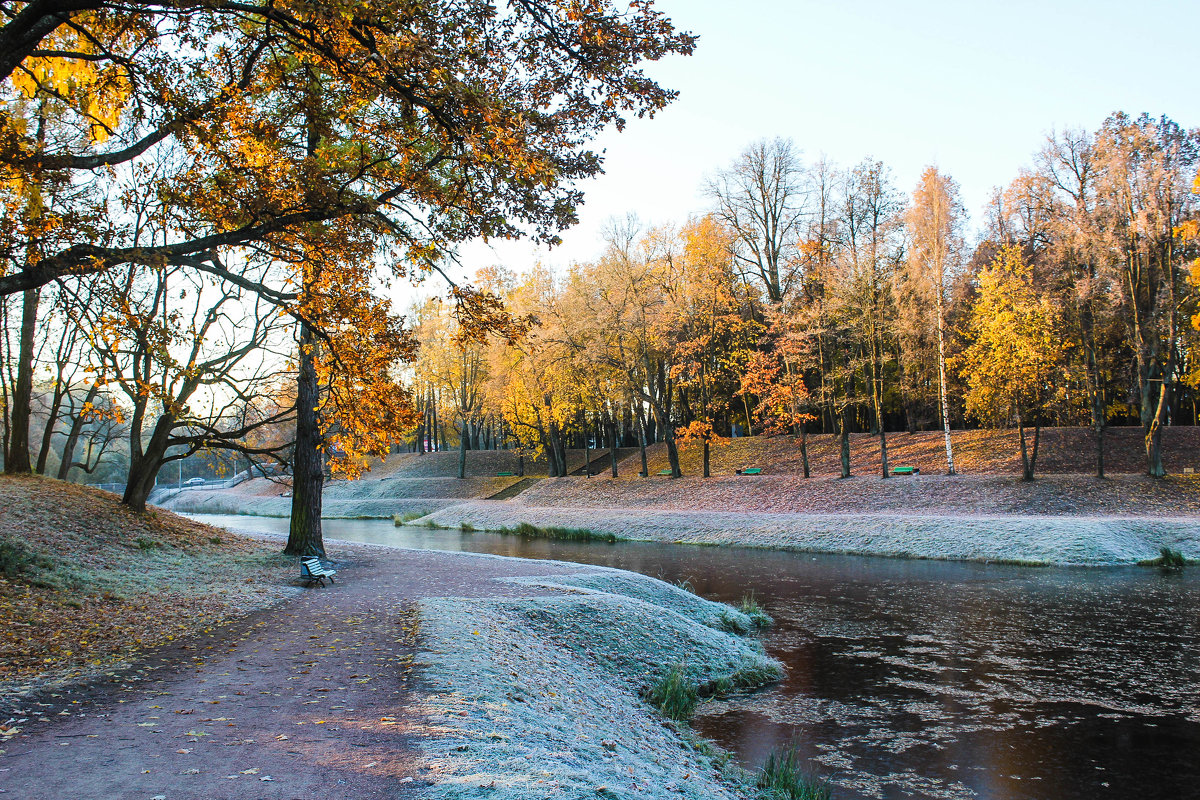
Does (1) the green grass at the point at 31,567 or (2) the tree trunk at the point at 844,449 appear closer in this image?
(1) the green grass at the point at 31,567

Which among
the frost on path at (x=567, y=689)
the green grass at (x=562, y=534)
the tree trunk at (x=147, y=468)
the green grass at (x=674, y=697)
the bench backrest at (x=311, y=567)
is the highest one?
the tree trunk at (x=147, y=468)

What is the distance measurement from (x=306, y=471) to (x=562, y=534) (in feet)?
49.4

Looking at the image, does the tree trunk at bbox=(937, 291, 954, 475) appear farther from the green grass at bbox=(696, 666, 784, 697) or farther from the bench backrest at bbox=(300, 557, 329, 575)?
the bench backrest at bbox=(300, 557, 329, 575)

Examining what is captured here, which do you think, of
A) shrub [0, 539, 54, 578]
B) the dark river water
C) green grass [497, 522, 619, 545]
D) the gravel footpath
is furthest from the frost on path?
green grass [497, 522, 619, 545]

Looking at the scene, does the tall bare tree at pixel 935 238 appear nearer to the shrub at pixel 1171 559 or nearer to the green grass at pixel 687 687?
the shrub at pixel 1171 559

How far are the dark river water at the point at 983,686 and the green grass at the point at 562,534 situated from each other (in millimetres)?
11197

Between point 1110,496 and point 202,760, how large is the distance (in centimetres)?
2793

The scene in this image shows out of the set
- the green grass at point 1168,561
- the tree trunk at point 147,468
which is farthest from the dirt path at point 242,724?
the green grass at point 1168,561

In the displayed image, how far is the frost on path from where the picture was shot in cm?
538

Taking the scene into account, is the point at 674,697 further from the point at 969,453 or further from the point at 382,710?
the point at 969,453

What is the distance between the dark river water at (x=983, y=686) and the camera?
7496mm

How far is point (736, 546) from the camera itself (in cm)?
2580

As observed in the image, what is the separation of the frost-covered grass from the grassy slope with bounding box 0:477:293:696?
15734 mm

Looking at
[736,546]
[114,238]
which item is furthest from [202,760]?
[736,546]
